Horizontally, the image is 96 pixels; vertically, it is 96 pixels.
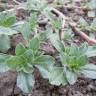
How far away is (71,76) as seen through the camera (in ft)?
4.10

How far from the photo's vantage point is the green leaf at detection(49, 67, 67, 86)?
123cm

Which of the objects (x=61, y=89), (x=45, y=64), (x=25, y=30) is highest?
(x=25, y=30)

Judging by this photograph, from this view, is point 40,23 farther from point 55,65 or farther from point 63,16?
point 55,65

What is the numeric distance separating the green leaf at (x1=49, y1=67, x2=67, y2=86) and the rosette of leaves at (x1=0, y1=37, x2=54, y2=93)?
3 centimetres

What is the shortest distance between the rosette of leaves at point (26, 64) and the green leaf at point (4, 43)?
134mm

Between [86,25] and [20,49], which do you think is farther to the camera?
[86,25]

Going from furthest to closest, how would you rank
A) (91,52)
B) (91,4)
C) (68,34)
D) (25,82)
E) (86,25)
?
(91,4) < (86,25) < (68,34) < (91,52) < (25,82)

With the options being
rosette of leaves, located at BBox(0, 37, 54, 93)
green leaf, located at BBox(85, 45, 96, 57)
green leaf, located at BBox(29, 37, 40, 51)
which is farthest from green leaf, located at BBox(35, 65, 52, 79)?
green leaf, located at BBox(85, 45, 96, 57)

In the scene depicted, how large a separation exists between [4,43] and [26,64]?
0.64 feet

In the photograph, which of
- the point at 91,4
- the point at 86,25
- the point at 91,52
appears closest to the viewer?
the point at 91,52

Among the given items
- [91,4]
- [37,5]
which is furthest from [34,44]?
[91,4]

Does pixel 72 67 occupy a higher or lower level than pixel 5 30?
lower

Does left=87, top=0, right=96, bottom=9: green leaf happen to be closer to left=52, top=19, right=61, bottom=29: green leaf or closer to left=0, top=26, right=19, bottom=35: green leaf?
left=52, top=19, right=61, bottom=29: green leaf

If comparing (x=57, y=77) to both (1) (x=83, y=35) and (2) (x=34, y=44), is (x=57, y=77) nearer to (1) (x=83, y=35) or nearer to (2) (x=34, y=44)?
(2) (x=34, y=44)
